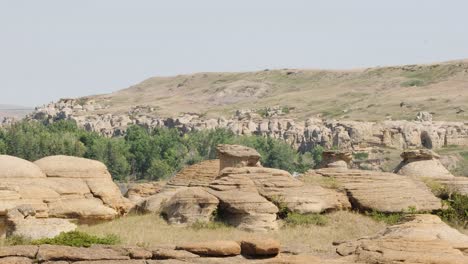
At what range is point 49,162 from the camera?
3238 centimetres

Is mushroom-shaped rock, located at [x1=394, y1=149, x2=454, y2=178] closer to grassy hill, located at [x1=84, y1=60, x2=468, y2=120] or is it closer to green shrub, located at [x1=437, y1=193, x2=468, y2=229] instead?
green shrub, located at [x1=437, y1=193, x2=468, y2=229]

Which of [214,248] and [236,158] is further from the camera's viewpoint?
[236,158]

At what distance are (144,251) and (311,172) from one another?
17.3 m

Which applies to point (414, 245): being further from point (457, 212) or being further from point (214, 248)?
point (457, 212)

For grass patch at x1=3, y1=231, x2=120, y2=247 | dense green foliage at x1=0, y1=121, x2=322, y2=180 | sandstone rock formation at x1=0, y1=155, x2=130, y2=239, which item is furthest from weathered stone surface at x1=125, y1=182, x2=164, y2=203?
dense green foliage at x1=0, y1=121, x2=322, y2=180

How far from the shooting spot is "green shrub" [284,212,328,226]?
31.4m

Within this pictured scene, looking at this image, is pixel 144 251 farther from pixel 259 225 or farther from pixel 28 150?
pixel 28 150

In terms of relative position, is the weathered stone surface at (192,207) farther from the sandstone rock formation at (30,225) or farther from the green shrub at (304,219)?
the sandstone rock formation at (30,225)

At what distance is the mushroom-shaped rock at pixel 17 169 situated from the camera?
98.2ft

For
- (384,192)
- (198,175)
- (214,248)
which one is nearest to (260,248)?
(214,248)

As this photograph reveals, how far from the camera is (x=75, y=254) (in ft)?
63.9

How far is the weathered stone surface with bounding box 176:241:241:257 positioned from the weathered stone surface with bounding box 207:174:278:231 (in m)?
9.62

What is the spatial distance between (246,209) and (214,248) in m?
10.3

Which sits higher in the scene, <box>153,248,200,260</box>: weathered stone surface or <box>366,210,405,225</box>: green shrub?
<box>153,248,200,260</box>: weathered stone surface
